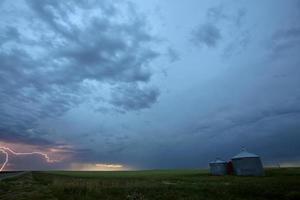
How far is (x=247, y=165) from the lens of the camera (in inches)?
2343

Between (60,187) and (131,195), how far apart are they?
27.7 feet

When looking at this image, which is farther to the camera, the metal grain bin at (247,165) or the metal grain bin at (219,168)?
the metal grain bin at (219,168)

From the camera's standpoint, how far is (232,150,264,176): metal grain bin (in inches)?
2292

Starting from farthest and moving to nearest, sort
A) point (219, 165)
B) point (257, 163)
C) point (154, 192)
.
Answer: point (219, 165) → point (257, 163) → point (154, 192)

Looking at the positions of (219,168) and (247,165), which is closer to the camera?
(247,165)

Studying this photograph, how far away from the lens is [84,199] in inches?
931

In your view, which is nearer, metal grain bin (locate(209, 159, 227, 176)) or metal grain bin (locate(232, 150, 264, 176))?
metal grain bin (locate(232, 150, 264, 176))

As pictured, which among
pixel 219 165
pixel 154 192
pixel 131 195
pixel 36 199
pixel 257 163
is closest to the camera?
pixel 36 199

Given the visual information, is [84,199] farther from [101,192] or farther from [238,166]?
[238,166]

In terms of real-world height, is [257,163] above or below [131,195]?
above

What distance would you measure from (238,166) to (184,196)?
3952cm

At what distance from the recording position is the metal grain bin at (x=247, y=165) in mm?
58219

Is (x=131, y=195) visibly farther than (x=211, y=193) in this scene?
No

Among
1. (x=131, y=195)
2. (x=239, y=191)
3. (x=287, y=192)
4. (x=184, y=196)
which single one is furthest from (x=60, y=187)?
(x=287, y=192)
